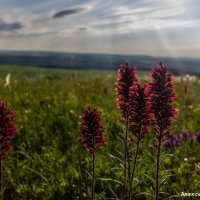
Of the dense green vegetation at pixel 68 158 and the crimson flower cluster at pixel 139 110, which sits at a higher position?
the crimson flower cluster at pixel 139 110

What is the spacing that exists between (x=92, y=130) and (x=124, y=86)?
0.68 meters

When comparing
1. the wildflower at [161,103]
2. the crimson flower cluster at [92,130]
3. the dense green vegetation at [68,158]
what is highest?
the wildflower at [161,103]

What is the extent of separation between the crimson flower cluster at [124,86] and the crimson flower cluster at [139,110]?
0.82 feet

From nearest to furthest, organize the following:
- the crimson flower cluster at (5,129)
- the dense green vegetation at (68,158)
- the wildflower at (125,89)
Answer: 1. the crimson flower cluster at (5,129)
2. the wildflower at (125,89)
3. the dense green vegetation at (68,158)

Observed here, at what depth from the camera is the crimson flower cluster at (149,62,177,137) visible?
137 inches

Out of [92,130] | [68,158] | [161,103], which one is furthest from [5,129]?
[68,158]

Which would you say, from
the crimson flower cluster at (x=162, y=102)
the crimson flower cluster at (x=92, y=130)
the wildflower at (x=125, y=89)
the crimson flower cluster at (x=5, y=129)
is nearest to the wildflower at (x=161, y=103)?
the crimson flower cluster at (x=162, y=102)

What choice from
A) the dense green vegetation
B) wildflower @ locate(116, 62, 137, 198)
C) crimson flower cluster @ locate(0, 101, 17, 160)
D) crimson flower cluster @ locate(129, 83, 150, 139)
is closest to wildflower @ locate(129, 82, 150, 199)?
crimson flower cluster @ locate(129, 83, 150, 139)

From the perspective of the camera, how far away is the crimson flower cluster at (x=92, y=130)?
3553mm

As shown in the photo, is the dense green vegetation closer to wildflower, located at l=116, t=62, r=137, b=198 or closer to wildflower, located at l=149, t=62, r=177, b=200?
wildflower, located at l=116, t=62, r=137, b=198

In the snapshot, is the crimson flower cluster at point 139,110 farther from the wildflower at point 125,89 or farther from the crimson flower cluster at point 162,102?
the wildflower at point 125,89

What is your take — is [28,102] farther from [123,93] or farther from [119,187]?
[123,93]

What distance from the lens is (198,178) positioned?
16.2ft

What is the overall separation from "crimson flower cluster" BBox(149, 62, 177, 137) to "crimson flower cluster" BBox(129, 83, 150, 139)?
59mm
